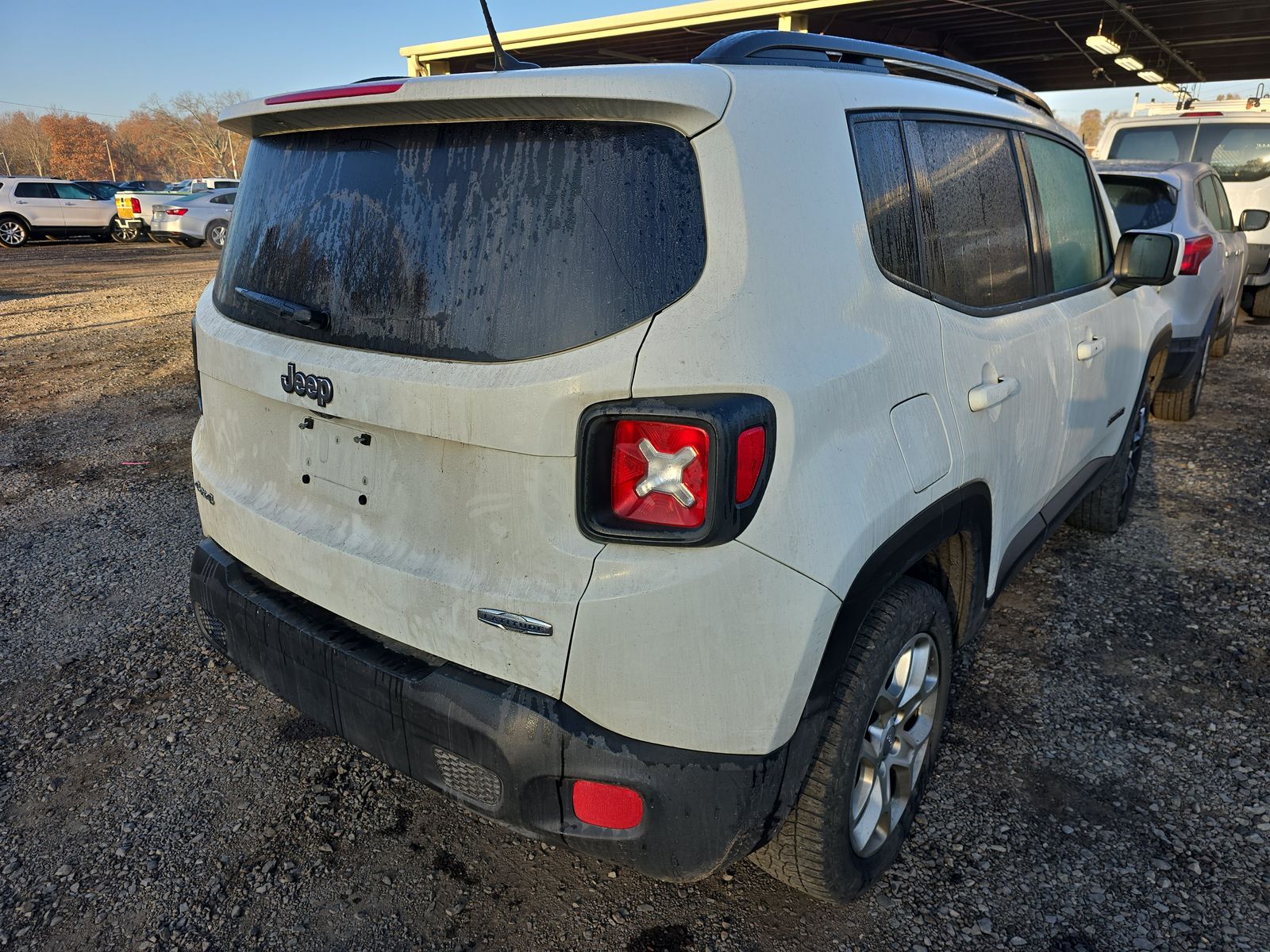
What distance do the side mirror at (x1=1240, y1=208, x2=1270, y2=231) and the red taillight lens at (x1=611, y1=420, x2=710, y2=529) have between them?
8.48 m

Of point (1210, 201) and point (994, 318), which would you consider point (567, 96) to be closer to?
point (994, 318)

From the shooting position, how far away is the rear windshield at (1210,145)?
9656 millimetres

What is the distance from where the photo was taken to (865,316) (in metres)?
1.81

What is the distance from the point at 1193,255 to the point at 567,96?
573 cm

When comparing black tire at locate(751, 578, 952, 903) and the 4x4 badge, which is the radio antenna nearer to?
the 4x4 badge

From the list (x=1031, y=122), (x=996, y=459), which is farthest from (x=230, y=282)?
(x=1031, y=122)

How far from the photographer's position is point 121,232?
23875 mm

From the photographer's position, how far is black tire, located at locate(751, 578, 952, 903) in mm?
1869

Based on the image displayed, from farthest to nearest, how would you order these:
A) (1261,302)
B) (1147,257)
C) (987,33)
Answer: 1. (987,33)
2. (1261,302)
3. (1147,257)

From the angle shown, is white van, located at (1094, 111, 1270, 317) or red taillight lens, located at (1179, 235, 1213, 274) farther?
white van, located at (1094, 111, 1270, 317)

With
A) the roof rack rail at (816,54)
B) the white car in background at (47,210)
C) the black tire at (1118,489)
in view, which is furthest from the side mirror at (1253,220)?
the white car in background at (47,210)

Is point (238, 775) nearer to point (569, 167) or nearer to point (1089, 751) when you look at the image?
point (569, 167)

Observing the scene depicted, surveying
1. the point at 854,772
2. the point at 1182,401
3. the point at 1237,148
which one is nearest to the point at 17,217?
the point at 1237,148

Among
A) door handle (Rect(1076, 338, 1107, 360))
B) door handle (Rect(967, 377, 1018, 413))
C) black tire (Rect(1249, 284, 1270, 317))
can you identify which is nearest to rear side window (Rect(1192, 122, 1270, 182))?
black tire (Rect(1249, 284, 1270, 317))
